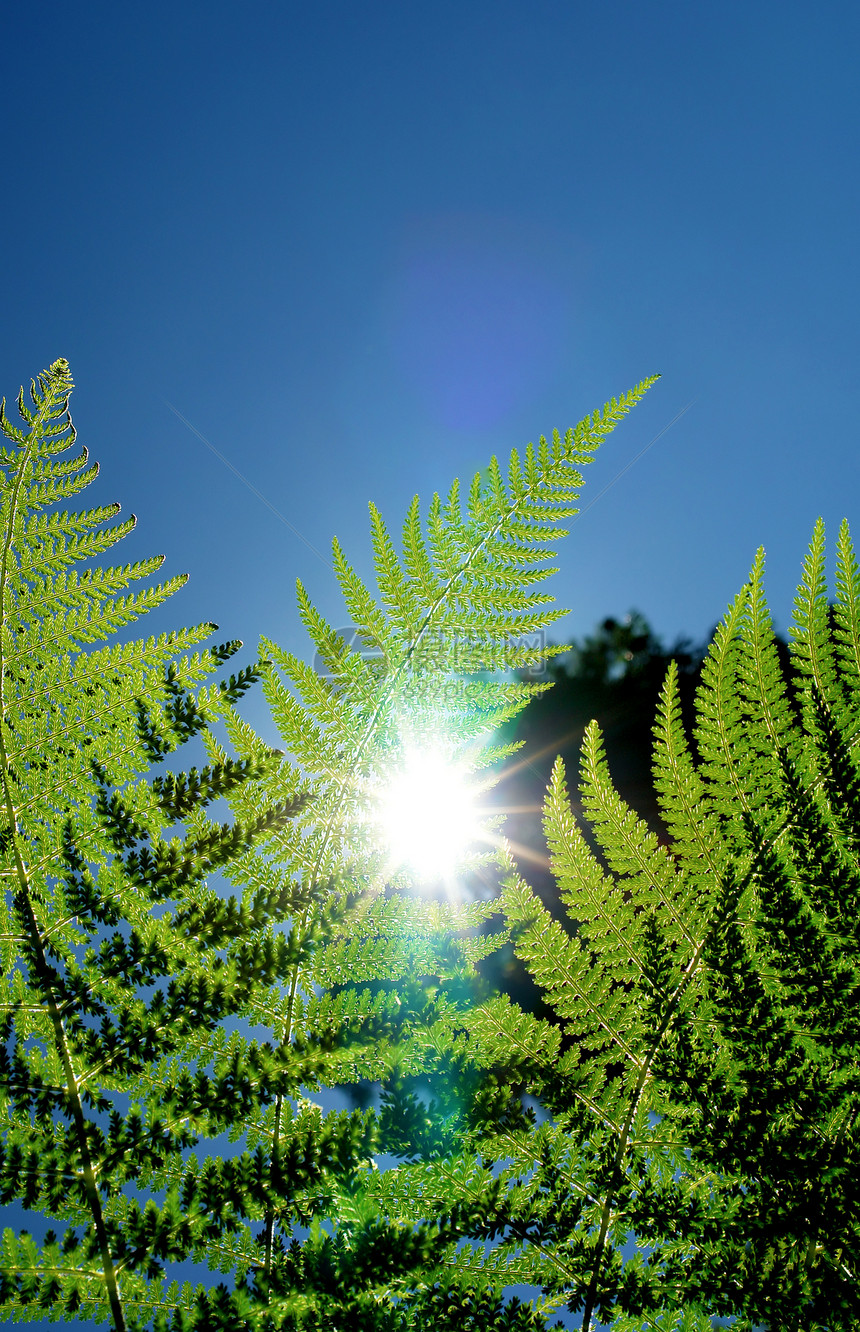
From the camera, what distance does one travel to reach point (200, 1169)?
818 mm

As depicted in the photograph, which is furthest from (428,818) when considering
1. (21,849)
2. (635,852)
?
(21,849)

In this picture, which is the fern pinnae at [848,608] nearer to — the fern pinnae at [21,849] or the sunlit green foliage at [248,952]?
the sunlit green foliage at [248,952]

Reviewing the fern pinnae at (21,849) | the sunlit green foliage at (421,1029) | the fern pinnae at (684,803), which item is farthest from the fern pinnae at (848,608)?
the fern pinnae at (21,849)

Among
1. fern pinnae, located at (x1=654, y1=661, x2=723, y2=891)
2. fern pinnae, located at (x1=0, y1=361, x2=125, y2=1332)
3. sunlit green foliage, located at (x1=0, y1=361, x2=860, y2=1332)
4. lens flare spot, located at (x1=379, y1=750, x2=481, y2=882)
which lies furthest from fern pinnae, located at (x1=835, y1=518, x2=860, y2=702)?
fern pinnae, located at (x1=0, y1=361, x2=125, y2=1332)

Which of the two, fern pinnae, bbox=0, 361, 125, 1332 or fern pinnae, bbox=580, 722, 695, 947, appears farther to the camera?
fern pinnae, bbox=580, 722, 695, 947

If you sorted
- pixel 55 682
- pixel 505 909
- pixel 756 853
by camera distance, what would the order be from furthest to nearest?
pixel 55 682, pixel 505 909, pixel 756 853

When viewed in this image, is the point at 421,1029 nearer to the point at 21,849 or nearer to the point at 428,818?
the point at 428,818

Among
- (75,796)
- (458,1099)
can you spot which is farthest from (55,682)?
(458,1099)

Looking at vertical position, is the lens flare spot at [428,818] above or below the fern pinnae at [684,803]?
above

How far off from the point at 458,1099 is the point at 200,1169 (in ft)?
1.19

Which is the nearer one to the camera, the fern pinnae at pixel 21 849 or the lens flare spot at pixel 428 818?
the fern pinnae at pixel 21 849

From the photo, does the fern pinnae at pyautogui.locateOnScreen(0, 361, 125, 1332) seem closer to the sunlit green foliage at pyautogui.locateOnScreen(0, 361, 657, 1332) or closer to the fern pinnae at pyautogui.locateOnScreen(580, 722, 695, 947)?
the sunlit green foliage at pyautogui.locateOnScreen(0, 361, 657, 1332)

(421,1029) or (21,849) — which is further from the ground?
(21,849)

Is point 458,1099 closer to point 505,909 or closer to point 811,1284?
point 505,909
